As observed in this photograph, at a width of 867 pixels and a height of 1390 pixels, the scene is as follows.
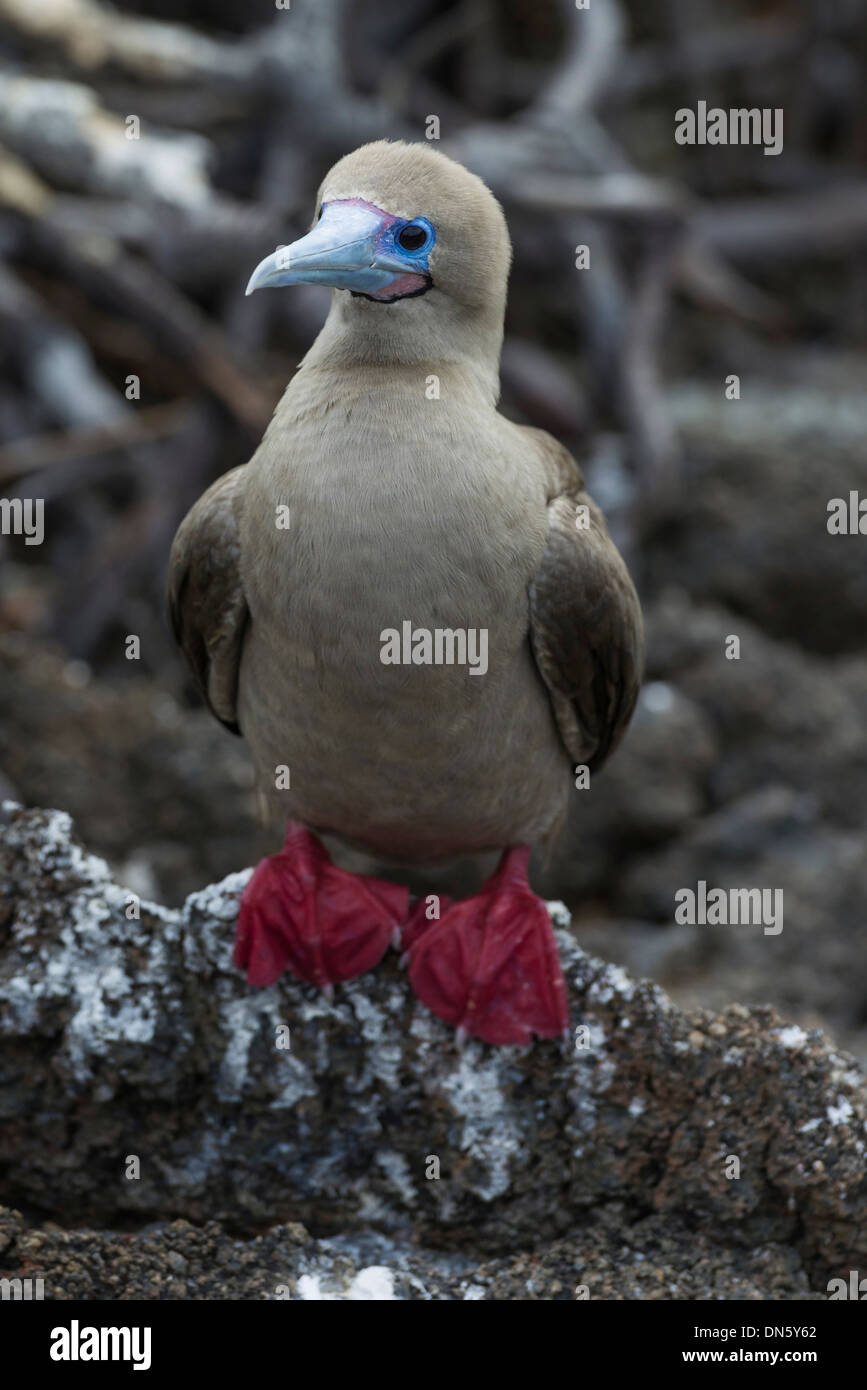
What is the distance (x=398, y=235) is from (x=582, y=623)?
40.8 inches

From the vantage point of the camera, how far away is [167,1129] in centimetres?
370

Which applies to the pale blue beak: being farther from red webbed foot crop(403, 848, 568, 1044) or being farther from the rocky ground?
red webbed foot crop(403, 848, 568, 1044)

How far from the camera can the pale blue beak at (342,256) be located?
343cm

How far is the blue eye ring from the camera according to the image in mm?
3566

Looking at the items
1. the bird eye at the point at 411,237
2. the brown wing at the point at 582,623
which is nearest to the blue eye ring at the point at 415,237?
the bird eye at the point at 411,237

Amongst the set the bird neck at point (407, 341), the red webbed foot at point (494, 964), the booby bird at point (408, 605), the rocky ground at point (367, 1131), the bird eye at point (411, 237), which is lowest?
the rocky ground at point (367, 1131)

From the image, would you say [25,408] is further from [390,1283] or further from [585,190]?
[390,1283]

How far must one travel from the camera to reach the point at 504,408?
364 inches

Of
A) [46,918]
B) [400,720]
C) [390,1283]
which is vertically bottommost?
[390,1283]

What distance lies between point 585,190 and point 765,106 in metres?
5.96

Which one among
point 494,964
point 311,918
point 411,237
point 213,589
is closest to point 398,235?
point 411,237

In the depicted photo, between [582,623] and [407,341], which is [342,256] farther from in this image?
[582,623]

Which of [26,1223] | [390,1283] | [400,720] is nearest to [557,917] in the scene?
[400,720]

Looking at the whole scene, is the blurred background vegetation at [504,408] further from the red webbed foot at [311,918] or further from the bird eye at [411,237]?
the bird eye at [411,237]
